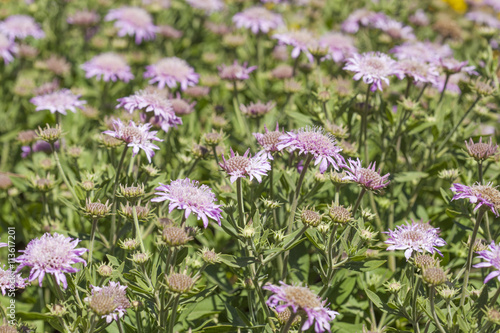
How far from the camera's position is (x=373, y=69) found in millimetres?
4180

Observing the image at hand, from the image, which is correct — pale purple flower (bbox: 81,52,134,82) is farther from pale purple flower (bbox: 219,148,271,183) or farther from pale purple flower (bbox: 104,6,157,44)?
pale purple flower (bbox: 219,148,271,183)

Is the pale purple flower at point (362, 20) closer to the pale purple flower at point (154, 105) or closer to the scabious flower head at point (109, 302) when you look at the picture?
the pale purple flower at point (154, 105)

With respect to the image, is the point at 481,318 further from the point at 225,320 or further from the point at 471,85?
the point at 471,85

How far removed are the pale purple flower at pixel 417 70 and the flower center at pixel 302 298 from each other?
7.99ft

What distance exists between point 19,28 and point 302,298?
5491 mm

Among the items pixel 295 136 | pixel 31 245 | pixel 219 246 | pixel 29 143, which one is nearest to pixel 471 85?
pixel 295 136

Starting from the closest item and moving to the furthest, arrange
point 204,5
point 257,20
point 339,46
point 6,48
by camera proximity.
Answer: point 339,46 → point 6,48 → point 257,20 → point 204,5

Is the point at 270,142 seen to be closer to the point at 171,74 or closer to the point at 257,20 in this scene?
the point at 171,74

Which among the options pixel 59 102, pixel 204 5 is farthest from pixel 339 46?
pixel 59 102

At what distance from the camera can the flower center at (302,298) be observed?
2.63 m

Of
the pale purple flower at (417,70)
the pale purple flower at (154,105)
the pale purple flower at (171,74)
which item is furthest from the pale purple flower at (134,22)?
the pale purple flower at (417,70)

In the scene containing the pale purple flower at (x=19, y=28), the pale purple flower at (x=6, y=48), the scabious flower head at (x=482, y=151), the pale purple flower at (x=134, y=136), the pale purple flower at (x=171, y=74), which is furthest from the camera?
the pale purple flower at (x=19, y=28)

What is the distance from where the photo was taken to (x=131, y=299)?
3.19 metres

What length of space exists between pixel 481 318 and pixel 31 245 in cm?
274
